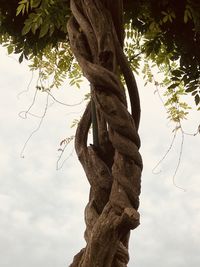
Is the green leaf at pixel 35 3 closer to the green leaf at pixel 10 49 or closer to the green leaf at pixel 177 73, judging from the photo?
the green leaf at pixel 10 49

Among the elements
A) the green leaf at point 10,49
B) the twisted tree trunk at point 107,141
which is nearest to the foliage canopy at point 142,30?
the green leaf at point 10,49

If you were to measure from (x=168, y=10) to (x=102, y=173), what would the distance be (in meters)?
A: 0.77

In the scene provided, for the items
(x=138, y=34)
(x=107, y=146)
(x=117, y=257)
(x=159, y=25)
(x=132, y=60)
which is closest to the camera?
(x=117, y=257)

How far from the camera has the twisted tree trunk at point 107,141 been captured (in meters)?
0.66

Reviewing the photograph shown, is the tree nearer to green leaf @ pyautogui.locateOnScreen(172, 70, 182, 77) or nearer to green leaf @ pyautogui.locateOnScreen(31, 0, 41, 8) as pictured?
green leaf @ pyautogui.locateOnScreen(31, 0, 41, 8)

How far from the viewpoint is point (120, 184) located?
27.0 inches

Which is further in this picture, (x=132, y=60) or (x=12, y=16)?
(x=132, y=60)

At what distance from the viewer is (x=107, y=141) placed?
2.61ft

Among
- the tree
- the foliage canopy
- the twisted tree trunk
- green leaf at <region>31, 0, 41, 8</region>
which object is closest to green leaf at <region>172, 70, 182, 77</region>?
the foliage canopy

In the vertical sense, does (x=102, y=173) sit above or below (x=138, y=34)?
below

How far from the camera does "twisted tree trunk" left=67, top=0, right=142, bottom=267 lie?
2.17 ft

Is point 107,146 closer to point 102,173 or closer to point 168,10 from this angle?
point 102,173

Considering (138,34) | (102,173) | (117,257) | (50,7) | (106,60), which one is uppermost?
(138,34)

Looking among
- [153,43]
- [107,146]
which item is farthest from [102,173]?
[153,43]
